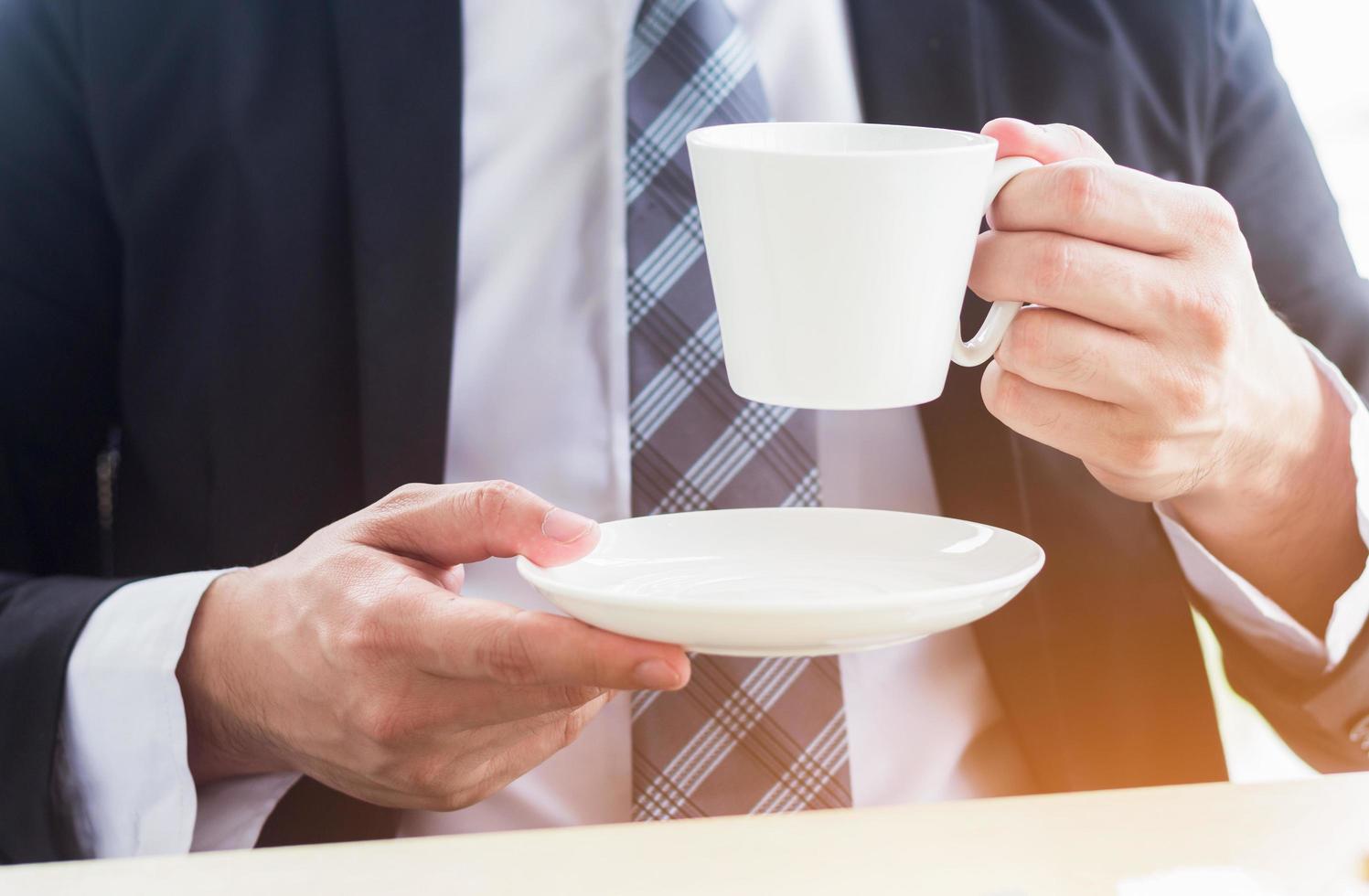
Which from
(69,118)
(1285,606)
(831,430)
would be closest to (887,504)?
(831,430)

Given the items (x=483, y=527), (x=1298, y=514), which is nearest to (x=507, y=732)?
(x=483, y=527)

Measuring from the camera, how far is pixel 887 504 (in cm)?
100

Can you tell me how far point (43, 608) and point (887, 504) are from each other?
26.2 inches

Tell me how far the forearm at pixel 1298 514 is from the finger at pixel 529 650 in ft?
1.63

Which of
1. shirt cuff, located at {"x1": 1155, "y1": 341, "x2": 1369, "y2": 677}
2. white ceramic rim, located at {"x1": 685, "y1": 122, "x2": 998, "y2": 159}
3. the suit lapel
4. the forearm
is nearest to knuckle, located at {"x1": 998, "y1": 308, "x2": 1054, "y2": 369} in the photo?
white ceramic rim, located at {"x1": 685, "y1": 122, "x2": 998, "y2": 159}

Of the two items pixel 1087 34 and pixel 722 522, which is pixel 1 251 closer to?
pixel 722 522

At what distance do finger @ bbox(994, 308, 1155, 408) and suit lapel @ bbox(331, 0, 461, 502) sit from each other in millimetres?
483

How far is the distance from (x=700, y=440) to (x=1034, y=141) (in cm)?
35

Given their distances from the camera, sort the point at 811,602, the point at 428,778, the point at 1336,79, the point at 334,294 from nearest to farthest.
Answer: the point at 811,602 → the point at 428,778 → the point at 334,294 → the point at 1336,79

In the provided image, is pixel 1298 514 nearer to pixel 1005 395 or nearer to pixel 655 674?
pixel 1005 395

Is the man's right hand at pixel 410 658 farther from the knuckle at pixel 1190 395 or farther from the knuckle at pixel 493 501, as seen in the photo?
the knuckle at pixel 1190 395

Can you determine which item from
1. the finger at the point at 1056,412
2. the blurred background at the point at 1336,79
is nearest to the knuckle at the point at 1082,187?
the finger at the point at 1056,412

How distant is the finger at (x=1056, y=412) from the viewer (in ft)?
2.17

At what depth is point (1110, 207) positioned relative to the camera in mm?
589
